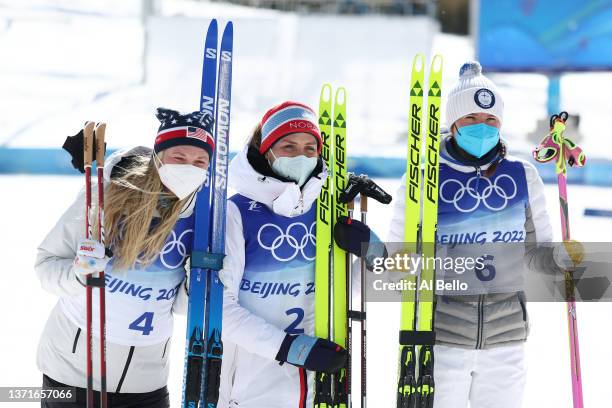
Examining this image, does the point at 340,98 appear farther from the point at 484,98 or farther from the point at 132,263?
the point at 132,263

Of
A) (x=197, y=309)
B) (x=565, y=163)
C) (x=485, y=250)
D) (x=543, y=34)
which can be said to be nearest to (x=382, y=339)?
(x=565, y=163)

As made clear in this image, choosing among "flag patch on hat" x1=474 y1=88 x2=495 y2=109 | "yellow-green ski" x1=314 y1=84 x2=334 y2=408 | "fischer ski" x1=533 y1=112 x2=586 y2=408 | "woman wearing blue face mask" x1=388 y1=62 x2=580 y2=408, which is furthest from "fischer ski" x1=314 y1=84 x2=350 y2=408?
"fischer ski" x1=533 y1=112 x2=586 y2=408

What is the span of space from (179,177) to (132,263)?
29 cm

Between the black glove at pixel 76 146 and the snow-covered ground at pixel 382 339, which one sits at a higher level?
the black glove at pixel 76 146

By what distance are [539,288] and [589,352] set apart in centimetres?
47

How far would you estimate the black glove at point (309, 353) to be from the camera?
8.30ft

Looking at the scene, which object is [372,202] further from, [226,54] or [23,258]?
[226,54]

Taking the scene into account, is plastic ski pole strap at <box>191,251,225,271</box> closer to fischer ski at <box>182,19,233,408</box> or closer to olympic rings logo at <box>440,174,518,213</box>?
fischer ski at <box>182,19,233,408</box>

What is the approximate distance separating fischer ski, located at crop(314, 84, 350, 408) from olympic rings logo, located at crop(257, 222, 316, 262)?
0.04 meters

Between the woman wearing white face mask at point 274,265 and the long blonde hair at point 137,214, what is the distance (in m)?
0.22

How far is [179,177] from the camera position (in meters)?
2.51

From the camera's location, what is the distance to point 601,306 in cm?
593

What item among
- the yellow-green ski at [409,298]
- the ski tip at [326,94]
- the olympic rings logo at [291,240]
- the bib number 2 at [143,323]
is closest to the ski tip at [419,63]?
the yellow-green ski at [409,298]

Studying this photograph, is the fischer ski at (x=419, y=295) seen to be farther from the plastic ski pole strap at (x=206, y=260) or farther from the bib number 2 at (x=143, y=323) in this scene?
the bib number 2 at (x=143, y=323)
